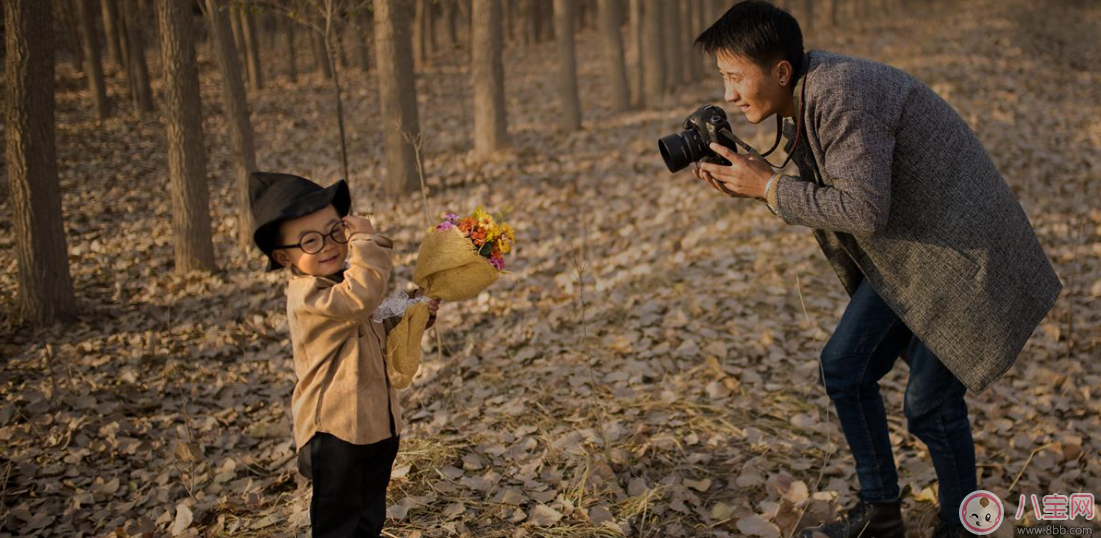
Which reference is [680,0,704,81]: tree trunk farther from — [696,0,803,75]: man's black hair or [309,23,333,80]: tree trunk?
[696,0,803,75]: man's black hair

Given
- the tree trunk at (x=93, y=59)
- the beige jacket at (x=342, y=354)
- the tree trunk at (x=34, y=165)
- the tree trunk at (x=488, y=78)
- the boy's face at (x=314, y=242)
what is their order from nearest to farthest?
the beige jacket at (x=342, y=354), the boy's face at (x=314, y=242), the tree trunk at (x=34, y=165), the tree trunk at (x=488, y=78), the tree trunk at (x=93, y=59)

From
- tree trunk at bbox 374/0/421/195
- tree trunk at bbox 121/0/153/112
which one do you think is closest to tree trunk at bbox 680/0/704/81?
tree trunk at bbox 374/0/421/195

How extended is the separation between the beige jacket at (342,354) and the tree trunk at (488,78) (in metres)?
7.83

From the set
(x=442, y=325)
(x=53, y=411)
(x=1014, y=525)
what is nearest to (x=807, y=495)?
(x=1014, y=525)

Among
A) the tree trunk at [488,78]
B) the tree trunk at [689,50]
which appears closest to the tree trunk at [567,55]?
the tree trunk at [488,78]

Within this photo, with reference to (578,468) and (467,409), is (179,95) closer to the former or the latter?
(467,409)

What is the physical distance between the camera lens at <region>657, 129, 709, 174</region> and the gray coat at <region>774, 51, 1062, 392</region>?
324mm

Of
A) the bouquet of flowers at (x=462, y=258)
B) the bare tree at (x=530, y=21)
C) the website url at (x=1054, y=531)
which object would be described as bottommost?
the website url at (x=1054, y=531)

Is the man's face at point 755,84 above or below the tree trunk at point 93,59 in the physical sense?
below

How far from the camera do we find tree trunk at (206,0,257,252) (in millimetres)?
7309

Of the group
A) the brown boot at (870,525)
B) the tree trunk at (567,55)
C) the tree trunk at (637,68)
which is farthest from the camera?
the tree trunk at (637,68)

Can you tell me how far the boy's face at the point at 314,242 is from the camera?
7.59ft

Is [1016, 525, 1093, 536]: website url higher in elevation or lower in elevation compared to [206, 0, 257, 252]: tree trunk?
lower

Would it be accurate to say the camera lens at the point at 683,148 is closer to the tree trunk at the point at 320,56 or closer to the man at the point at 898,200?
the man at the point at 898,200
